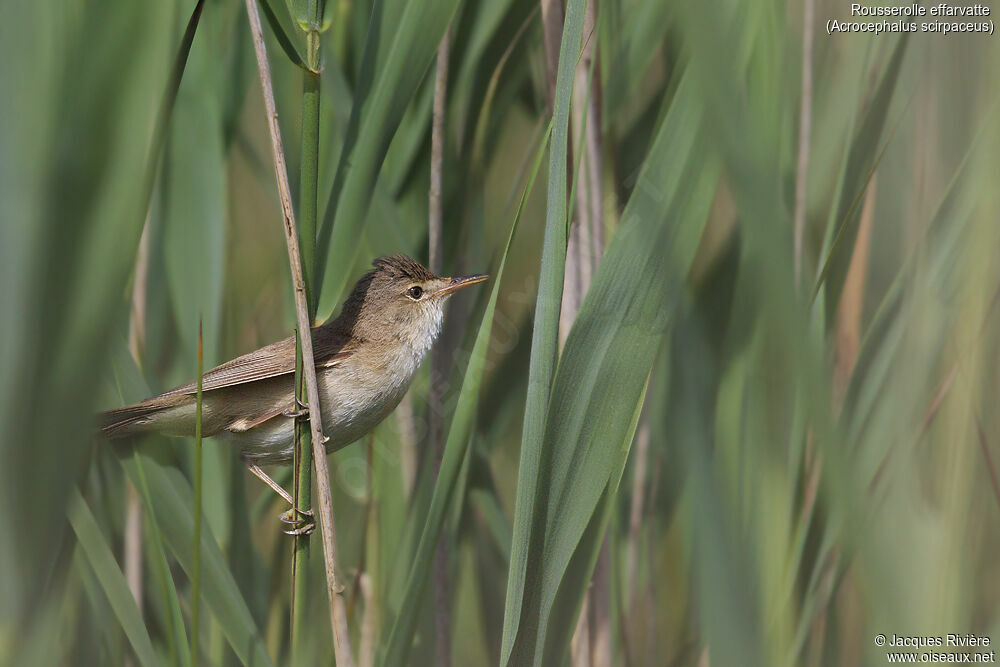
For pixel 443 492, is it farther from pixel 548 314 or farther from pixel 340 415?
pixel 340 415

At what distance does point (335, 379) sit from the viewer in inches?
88.1

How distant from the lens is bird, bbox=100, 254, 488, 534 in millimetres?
2102

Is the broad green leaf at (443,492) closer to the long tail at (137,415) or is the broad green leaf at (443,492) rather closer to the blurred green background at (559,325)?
the blurred green background at (559,325)

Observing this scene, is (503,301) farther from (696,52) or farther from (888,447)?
(696,52)

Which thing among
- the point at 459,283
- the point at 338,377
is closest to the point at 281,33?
the point at 459,283

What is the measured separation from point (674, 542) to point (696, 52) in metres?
2.00

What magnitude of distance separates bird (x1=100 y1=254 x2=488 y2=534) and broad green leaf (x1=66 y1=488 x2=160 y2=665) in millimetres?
501

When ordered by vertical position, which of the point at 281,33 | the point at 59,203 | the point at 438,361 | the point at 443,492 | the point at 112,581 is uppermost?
the point at 281,33

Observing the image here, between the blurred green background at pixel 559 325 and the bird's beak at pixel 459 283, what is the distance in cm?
8

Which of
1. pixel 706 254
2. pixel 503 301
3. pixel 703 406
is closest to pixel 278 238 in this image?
pixel 503 301

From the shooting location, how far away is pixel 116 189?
90cm

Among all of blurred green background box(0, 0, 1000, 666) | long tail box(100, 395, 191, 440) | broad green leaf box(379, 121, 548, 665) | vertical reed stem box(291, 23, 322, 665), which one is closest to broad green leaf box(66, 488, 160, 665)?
blurred green background box(0, 0, 1000, 666)

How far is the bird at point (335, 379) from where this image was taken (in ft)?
6.89

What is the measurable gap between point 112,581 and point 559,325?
3.29ft
